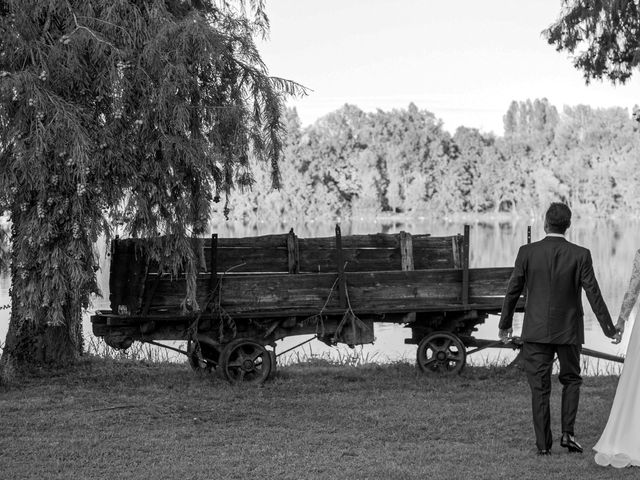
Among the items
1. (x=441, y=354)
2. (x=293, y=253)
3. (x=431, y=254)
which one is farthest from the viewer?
(x=431, y=254)

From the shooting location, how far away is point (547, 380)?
6672 mm

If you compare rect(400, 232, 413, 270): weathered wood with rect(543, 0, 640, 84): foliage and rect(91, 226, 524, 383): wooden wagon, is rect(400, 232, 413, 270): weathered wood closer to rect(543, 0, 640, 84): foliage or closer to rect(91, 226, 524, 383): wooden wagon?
rect(91, 226, 524, 383): wooden wagon

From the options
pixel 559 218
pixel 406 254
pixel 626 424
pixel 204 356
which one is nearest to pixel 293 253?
pixel 406 254

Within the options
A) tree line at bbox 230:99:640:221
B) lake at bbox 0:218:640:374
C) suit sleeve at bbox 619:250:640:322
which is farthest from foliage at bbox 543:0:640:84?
tree line at bbox 230:99:640:221

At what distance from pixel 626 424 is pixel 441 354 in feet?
13.6

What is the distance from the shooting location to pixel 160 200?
361 inches

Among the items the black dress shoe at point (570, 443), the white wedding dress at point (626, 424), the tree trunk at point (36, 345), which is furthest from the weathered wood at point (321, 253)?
the white wedding dress at point (626, 424)

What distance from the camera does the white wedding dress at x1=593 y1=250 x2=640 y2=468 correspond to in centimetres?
636

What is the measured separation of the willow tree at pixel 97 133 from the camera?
871 centimetres

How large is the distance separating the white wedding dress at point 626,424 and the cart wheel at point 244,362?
4.23 metres

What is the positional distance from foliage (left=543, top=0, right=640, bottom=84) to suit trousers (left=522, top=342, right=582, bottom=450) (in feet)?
29.6

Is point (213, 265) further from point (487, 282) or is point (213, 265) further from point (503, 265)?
point (503, 265)

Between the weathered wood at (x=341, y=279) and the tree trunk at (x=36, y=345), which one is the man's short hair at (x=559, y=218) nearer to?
the weathered wood at (x=341, y=279)

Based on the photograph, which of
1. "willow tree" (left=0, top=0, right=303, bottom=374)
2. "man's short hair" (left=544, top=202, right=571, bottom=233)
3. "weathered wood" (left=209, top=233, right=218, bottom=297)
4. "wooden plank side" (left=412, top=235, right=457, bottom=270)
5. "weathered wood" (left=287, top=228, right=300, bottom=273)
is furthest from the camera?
"wooden plank side" (left=412, top=235, right=457, bottom=270)
